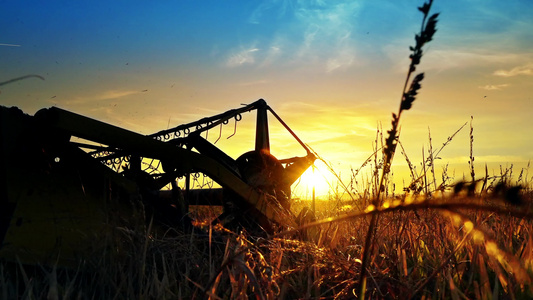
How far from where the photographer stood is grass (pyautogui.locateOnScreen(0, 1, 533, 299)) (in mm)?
680

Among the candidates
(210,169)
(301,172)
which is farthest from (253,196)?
(301,172)

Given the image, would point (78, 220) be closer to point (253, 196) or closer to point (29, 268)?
point (29, 268)

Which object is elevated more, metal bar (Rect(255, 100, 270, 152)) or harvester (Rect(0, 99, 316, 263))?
metal bar (Rect(255, 100, 270, 152))

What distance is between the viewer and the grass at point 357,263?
68 centimetres

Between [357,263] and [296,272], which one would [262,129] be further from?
[357,263]

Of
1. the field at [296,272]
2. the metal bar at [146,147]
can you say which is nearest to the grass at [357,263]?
the field at [296,272]

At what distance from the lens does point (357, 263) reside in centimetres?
220

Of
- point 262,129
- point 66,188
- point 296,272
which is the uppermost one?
point 262,129

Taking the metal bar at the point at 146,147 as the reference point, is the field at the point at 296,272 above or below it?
below

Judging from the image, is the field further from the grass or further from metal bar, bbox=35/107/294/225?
metal bar, bbox=35/107/294/225

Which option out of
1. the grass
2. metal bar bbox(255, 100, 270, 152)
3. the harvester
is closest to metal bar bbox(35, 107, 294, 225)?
the harvester

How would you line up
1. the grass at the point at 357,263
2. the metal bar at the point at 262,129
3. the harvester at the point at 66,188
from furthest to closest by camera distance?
the metal bar at the point at 262,129, the harvester at the point at 66,188, the grass at the point at 357,263

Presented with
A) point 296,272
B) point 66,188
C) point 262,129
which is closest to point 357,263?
point 296,272

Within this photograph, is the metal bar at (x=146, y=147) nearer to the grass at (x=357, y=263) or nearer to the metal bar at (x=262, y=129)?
the grass at (x=357, y=263)
